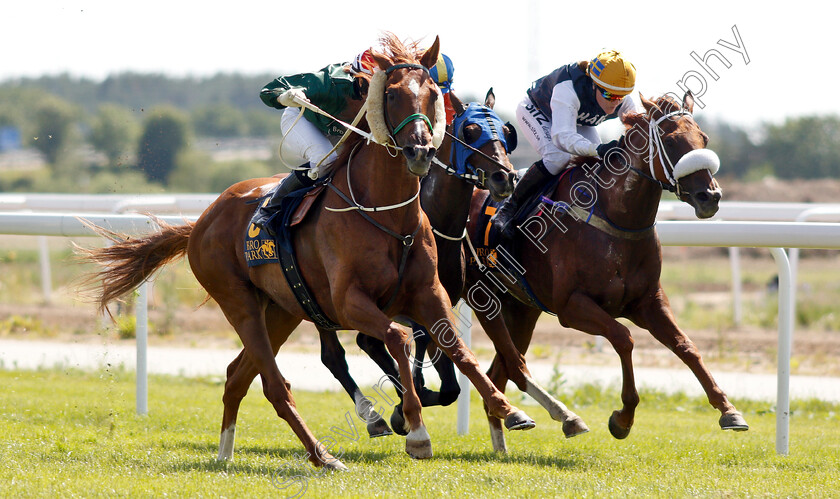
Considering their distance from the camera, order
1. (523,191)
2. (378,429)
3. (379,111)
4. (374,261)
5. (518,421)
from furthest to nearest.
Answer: (523,191)
(378,429)
(374,261)
(379,111)
(518,421)

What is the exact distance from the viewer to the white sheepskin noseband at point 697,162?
5.06m

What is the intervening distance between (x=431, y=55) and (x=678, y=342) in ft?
6.75

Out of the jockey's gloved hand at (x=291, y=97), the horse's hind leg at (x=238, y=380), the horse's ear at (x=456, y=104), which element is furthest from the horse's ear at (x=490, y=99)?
the horse's hind leg at (x=238, y=380)

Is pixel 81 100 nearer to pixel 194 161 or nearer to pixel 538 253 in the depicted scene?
pixel 194 161

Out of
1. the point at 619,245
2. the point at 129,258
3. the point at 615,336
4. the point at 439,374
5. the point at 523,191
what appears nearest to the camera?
the point at 615,336

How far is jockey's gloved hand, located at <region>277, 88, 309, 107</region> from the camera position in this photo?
525cm

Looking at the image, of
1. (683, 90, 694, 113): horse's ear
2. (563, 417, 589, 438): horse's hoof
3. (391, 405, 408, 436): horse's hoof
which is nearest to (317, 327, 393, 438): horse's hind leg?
(391, 405, 408, 436): horse's hoof

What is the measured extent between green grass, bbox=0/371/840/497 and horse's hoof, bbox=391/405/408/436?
0.45ft

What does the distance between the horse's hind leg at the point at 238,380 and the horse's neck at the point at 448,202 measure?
1219mm

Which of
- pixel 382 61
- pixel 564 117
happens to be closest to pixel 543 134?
pixel 564 117

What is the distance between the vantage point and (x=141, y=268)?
21.2 ft

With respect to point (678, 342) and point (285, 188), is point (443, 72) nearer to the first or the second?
point (285, 188)

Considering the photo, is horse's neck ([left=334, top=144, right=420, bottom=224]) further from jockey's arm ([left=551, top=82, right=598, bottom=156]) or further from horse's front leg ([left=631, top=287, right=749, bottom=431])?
horse's front leg ([left=631, top=287, right=749, bottom=431])

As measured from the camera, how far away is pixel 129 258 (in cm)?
646
